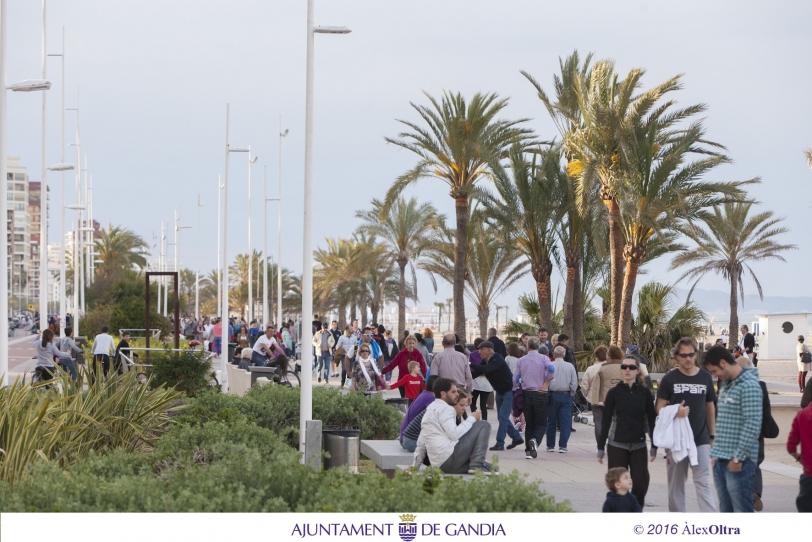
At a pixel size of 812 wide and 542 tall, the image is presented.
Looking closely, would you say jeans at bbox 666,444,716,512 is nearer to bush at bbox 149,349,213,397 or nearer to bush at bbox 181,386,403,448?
bush at bbox 181,386,403,448

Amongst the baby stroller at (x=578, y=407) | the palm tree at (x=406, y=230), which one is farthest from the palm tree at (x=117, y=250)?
the baby stroller at (x=578, y=407)

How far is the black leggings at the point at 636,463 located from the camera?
8.62 m

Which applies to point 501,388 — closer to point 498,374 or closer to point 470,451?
point 498,374

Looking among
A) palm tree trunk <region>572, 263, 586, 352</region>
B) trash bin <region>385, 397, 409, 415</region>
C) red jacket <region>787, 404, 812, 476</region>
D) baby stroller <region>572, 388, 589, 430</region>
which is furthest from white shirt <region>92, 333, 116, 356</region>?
red jacket <region>787, 404, 812, 476</region>

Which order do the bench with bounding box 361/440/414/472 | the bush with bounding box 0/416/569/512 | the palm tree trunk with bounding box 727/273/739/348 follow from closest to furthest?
1. the bush with bounding box 0/416/569/512
2. the bench with bounding box 361/440/414/472
3. the palm tree trunk with bounding box 727/273/739/348

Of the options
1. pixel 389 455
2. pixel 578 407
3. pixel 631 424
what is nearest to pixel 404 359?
pixel 578 407

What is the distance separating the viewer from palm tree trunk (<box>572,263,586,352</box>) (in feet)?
98.9

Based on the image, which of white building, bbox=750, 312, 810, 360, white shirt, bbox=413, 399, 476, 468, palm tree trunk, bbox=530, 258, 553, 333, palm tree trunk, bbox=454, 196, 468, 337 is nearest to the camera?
white shirt, bbox=413, 399, 476, 468

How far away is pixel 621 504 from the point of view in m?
7.02

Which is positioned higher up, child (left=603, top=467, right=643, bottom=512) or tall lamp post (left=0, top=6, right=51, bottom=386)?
tall lamp post (left=0, top=6, right=51, bottom=386)

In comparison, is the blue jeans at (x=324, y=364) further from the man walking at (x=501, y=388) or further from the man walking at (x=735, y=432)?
the man walking at (x=735, y=432)

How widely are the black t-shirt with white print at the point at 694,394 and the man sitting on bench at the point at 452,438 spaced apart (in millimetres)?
1696

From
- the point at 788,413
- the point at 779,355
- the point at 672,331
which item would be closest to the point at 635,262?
the point at 672,331

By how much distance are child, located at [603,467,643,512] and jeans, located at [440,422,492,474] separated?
1962mm
